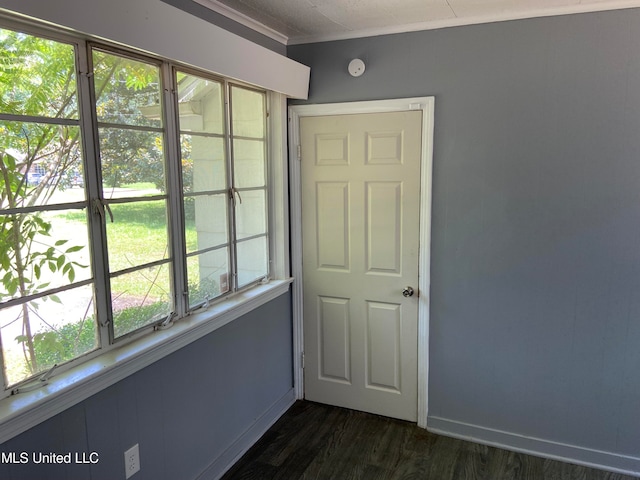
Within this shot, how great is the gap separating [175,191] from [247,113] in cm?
77

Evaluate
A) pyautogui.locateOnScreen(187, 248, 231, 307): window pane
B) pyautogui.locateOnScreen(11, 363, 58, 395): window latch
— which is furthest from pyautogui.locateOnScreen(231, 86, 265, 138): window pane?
pyautogui.locateOnScreen(11, 363, 58, 395): window latch

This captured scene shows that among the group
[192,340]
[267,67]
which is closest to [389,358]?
[192,340]

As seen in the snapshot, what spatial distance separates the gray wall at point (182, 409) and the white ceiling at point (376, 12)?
157cm

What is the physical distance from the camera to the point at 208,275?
2338 mm

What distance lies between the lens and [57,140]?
1573 millimetres

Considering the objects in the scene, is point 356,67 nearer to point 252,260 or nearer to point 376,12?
point 376,12

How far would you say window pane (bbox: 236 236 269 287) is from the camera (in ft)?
8.55

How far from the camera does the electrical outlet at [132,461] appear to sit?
1.82 meters

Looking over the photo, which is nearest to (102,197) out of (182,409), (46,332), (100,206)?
(100,206)

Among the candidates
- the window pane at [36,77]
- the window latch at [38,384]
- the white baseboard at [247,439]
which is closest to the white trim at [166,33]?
the window pane at [36,77]

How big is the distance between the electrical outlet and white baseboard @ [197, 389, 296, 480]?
1.53 ft

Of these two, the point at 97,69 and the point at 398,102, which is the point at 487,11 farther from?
the point at 97,69

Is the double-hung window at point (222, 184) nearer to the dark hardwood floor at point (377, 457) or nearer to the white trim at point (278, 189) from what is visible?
the white trim at point (278, 189)

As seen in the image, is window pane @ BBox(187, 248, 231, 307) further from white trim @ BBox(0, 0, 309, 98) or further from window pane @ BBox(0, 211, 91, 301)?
white trim @ BBox(0, 0, 309, 98)
